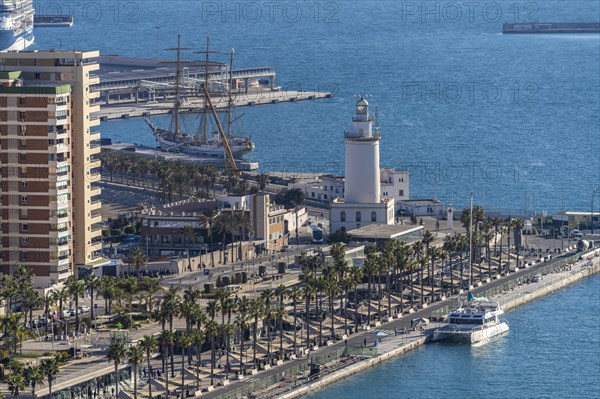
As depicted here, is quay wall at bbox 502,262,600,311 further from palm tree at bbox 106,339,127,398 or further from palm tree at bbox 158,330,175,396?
palm tree at bbox 106,339,127,398

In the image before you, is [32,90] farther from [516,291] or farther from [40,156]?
[516,291]

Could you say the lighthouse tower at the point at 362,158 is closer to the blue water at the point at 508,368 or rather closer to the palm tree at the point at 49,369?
the blue water at the point at 508,368

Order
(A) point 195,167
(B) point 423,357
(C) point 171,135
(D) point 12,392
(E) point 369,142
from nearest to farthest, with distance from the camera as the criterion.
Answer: (D) point 12,392 → (B) point 423,357 → (E) point 369,142 → (A) point 195,167 → (C) point 171,135

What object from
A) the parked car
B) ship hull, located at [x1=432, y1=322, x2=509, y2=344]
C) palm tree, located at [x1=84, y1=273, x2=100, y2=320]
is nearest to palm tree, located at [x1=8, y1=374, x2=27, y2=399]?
palm tree, located at [x1=84, y1=273, x2=100, y2=320]

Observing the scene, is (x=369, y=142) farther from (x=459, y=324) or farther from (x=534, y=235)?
(x=459, y=324)

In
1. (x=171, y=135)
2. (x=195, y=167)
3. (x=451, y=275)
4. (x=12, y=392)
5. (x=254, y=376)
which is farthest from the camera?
(x=171, y=135)

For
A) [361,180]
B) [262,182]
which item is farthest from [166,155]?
[361,180]

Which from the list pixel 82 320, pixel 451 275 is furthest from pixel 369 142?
pixel 82 320
